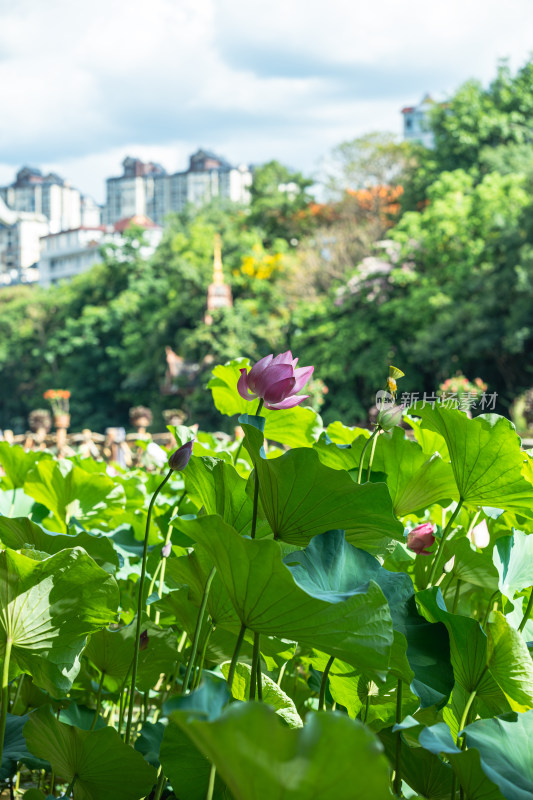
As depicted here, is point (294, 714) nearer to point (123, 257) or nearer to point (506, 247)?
point (506, 247)

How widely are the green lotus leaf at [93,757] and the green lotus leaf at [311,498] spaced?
5.6 inches

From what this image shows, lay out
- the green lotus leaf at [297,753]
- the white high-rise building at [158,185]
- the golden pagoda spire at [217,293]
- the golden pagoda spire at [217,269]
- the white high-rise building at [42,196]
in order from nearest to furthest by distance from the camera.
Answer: the green lotus leaf at [297,753] → the golden pagoda spire at [217,293] → the golden pagoda spire at [217,269] → the white high-rise building at [158,185] → the white high-rise building at [42,196]

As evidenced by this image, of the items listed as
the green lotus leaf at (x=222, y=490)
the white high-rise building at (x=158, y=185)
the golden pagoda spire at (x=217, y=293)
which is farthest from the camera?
the white high-rise building at (x=158, y=185)

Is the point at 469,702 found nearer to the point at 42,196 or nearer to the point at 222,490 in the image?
the point at 222,490

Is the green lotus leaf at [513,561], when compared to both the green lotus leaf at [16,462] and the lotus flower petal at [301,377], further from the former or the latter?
the green lotus leaf at [16,462]

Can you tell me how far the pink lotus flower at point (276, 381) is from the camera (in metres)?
0.43

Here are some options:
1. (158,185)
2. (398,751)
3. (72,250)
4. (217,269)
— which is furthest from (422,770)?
(158,185)

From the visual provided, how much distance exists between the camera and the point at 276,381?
0.43 metres

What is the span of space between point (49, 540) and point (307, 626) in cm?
22

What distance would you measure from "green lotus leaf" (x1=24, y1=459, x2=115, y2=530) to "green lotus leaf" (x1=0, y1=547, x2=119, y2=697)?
0.26m

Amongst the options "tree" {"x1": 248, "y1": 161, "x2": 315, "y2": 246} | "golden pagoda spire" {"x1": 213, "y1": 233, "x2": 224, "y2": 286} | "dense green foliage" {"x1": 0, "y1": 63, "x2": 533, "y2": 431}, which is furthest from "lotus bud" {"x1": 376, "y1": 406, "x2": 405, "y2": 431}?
"tree" {"x1": 248, "y1": 161, "x2": 315, "y2": 246}

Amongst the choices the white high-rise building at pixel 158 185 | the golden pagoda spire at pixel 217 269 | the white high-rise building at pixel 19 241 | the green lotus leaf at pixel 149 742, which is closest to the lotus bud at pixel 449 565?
the green lotus leaf at pixel 149 742

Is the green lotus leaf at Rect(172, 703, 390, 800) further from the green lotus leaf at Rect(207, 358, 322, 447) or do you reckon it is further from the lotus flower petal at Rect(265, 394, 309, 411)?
the green lotus leaf at Rect(207, 358, 322, 447)

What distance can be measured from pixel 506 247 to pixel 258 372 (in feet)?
24.2
